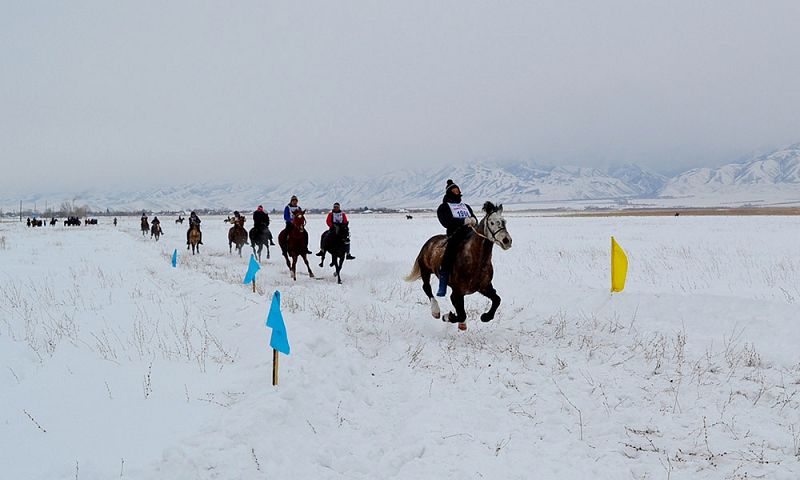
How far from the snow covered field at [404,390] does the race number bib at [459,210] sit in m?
2.16

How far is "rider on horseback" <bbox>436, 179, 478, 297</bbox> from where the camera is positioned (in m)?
8.34

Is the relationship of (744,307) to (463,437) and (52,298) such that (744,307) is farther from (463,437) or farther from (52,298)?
(52,298)

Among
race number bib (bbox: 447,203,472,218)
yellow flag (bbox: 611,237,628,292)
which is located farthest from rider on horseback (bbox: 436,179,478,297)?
yellow flag (bbox: 611,237,628,292)

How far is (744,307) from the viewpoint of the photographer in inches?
311

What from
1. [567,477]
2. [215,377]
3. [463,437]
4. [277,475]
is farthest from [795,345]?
[215,377]

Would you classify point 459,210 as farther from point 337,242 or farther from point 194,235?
point 194,235

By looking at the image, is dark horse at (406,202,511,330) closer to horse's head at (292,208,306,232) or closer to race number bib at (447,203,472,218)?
race number bib at (447,203,472,218)

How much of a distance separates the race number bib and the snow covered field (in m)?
2.16

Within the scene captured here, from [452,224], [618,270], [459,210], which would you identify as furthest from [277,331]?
[618,270]

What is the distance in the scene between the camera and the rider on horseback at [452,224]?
8344 mm

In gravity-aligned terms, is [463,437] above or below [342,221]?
below

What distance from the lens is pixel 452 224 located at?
8.42 meters

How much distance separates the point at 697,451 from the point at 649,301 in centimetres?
545

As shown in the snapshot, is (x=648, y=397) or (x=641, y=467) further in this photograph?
(x=648, y=397)
